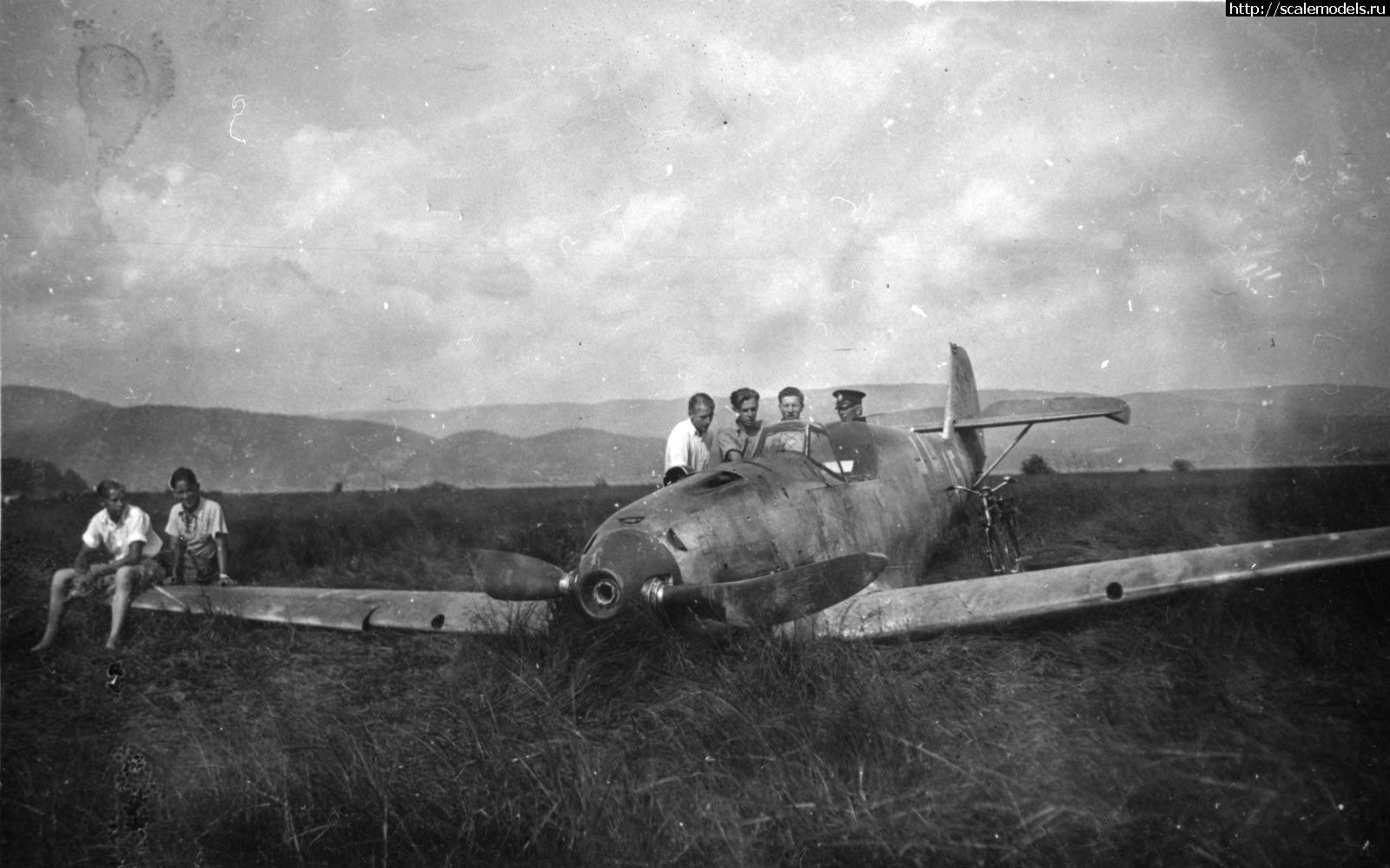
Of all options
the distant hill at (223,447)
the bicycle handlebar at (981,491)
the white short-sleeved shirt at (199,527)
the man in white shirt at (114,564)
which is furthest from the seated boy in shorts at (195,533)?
the bicycle handlebar at (981,491)

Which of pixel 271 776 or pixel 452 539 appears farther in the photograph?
pixel 452 539

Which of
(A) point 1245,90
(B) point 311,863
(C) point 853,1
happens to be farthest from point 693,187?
(B) point 311,863

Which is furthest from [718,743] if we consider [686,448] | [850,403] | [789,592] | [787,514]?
[850,403]

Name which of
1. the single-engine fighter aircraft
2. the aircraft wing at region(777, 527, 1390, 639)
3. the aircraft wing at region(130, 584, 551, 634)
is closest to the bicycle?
the single-engine fighter aircraft

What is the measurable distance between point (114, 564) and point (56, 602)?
481 millimetres

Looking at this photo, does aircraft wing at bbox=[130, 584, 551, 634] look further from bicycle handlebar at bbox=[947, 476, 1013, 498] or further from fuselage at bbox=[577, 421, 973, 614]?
bicycle handlebar at bbox=[947, 476, 1013, 498]

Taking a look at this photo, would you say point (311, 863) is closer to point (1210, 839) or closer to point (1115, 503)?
point (1210, 839)

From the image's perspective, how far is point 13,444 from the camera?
4.95 m

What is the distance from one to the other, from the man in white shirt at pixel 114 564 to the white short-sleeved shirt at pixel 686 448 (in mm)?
4977

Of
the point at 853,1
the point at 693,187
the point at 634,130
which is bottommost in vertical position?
the point at 693,187

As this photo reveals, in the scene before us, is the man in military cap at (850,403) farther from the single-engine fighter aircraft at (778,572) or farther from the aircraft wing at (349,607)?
the aircraft wing at (349,607)

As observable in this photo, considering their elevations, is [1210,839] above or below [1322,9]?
below

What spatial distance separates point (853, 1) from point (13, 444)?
277 inches

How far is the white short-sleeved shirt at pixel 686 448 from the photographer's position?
322 inches
